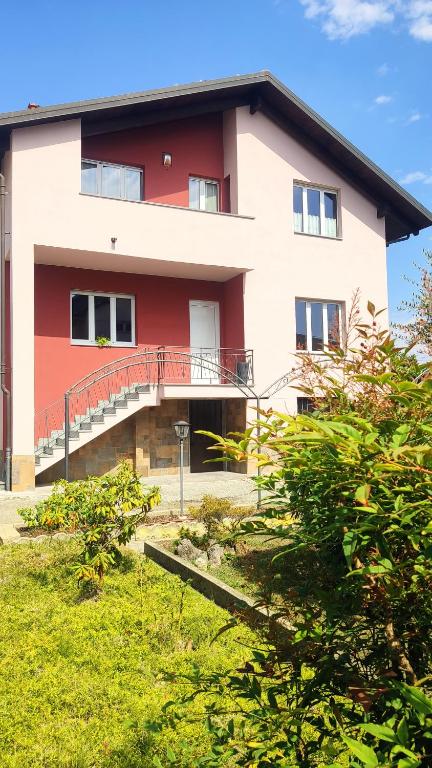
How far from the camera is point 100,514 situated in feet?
21.2

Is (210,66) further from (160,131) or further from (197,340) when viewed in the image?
(197,340)

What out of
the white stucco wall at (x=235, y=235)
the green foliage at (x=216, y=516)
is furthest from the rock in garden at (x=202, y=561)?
the white stucco wall at (x=235, y=235)

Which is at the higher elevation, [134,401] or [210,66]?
[210,66]

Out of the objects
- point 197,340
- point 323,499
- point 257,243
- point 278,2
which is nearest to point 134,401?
point 197,340

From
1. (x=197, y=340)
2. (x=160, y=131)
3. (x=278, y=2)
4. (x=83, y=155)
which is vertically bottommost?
(x=197, y=340)

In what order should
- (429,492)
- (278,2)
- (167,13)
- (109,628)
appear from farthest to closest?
(167,13)
(278,2)
(109,628)
(429,492)

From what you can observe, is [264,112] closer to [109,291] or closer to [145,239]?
[145,239]

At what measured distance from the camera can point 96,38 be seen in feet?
27.2

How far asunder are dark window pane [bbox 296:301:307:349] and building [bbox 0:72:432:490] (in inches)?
1.7

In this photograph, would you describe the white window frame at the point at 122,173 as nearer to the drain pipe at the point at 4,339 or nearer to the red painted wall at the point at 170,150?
the red painted wall at the point at 170,150

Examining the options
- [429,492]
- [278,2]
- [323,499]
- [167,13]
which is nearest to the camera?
[429,492]

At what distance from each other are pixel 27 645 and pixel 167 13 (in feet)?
26.4

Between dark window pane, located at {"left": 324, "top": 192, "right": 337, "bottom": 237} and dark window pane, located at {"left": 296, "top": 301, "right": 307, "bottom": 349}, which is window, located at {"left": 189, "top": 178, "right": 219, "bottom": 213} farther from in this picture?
dark window pane, located at {"left": 296, "top": 301, "right": 307, "bottom": 349}

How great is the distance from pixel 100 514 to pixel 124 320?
10555 mm
